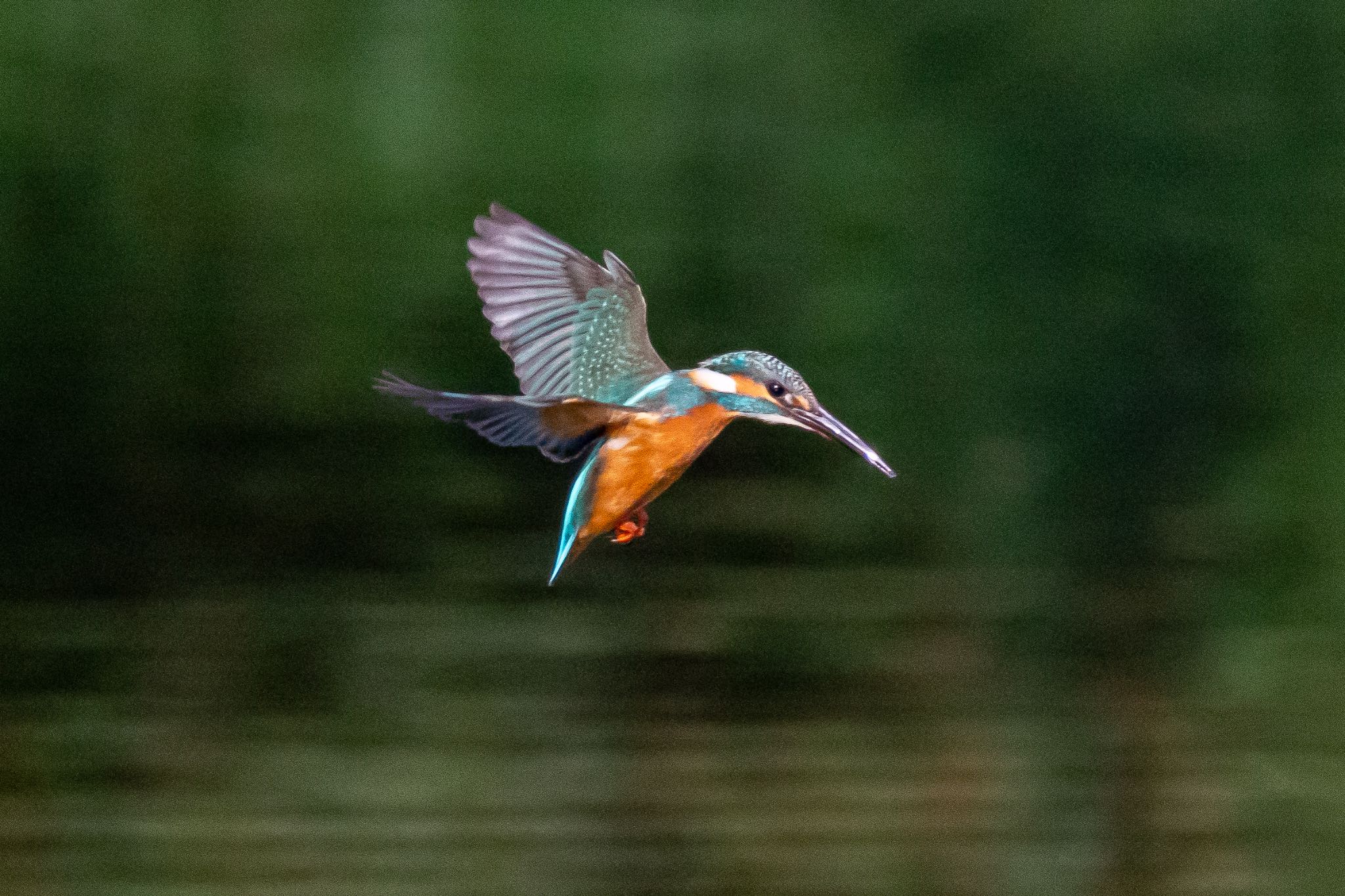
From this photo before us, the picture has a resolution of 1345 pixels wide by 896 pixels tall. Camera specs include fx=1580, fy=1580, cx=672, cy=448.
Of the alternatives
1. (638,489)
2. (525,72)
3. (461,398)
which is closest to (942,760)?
(525,72)

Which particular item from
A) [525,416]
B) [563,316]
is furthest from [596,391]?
[525,416]

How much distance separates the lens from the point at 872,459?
0.67m

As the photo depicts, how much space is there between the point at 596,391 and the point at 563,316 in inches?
3.5

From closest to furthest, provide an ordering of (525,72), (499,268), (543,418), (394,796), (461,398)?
(461,398) → (543,418) → (499,268) → (525,72) → (394,796)

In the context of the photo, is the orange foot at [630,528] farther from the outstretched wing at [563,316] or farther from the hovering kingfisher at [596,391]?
the outstretched wing at [563,316]

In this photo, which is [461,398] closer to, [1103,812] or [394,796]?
[394,796]

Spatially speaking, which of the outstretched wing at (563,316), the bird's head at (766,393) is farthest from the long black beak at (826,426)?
the outstretched wing at (563,316)

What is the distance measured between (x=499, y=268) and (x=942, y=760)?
1.46 m

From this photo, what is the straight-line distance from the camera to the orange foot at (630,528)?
0.77m

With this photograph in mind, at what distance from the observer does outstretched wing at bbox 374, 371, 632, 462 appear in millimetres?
630

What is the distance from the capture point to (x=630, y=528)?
31.4 inches

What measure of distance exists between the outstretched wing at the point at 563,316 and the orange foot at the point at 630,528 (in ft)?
0.42

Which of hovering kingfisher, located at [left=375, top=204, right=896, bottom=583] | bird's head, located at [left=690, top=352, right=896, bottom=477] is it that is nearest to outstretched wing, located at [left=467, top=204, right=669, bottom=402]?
hovering kingfisher, located at [left=375, top=204, right=896, bottom=583]

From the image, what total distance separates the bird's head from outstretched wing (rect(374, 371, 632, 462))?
0.19 feet
